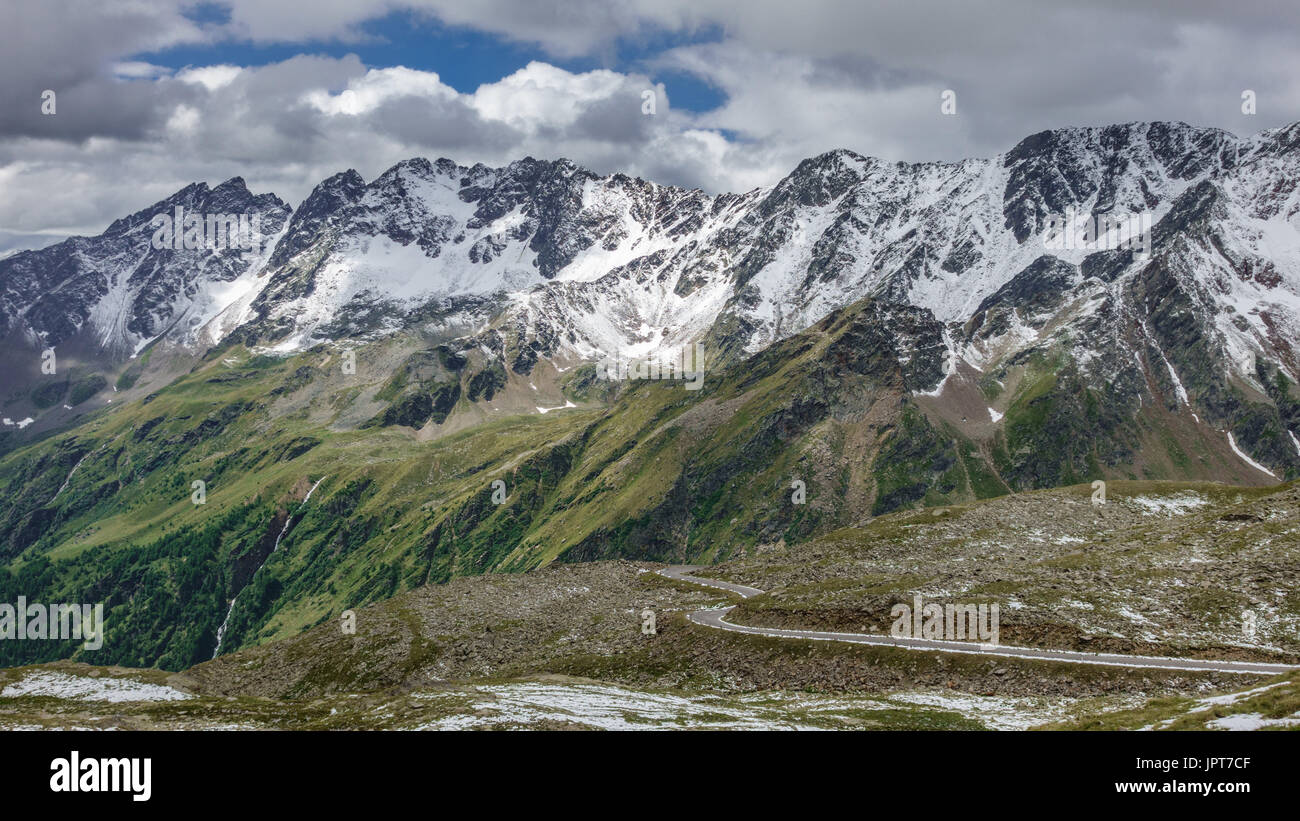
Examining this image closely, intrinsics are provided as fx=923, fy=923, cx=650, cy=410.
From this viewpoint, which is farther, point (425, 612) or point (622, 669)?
point (425, 612)

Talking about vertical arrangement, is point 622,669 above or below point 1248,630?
below

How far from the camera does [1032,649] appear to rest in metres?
87.7

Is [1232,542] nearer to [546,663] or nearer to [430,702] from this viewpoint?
[546,663]

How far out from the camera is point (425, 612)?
132250 mm
